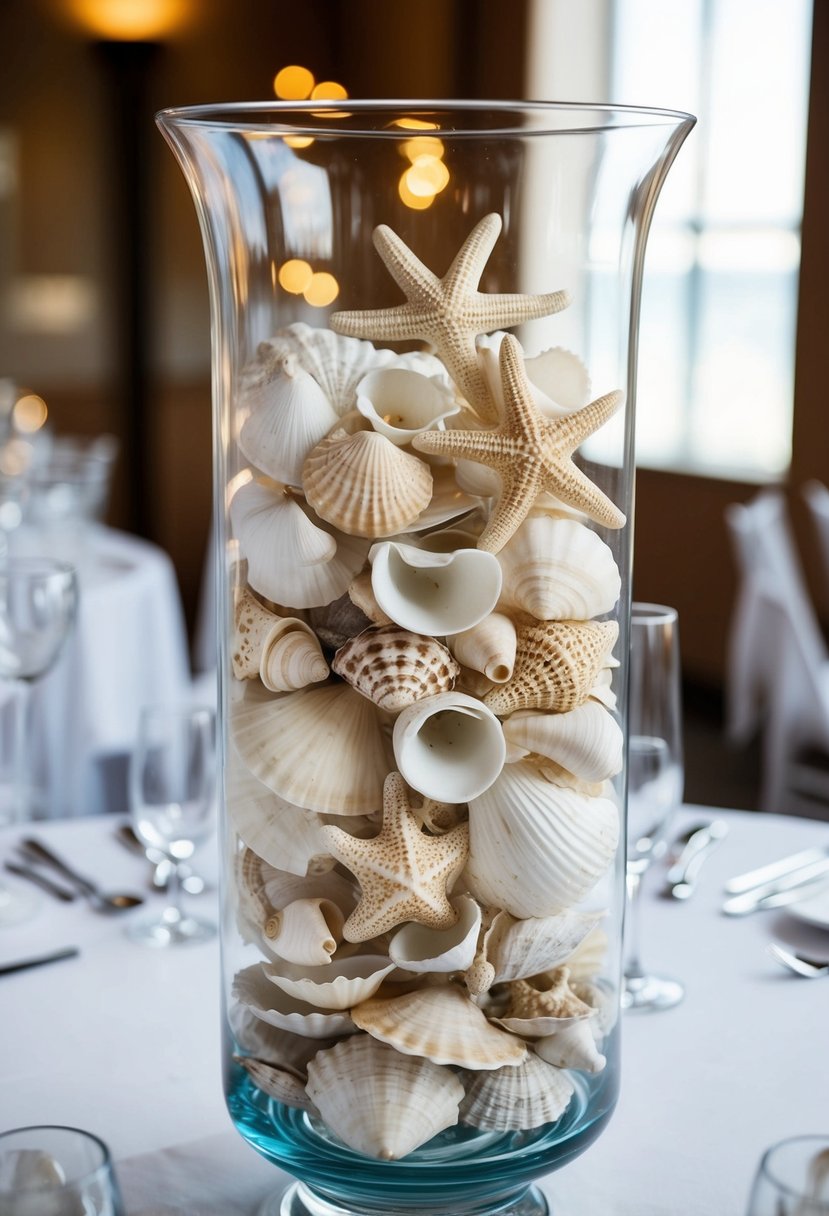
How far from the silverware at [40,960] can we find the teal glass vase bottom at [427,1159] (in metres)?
0.29

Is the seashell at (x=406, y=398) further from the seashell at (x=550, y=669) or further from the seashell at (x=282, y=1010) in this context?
A: the seashell at (x=282, y=1010)

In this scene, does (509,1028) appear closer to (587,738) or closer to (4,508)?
(587,738)

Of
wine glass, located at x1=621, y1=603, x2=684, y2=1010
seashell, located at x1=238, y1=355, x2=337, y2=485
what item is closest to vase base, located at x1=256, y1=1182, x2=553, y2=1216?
wine glass, located at x1=621, y1=603, x2=684, y2=1010

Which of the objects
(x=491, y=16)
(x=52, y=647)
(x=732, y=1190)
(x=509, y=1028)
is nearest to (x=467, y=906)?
(x=509, y=1028)

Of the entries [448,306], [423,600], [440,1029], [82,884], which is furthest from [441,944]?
[82,884]

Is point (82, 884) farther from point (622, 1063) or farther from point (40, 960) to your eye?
point (622, 1063)

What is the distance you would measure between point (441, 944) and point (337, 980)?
0.15ft

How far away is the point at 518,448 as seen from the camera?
50cm

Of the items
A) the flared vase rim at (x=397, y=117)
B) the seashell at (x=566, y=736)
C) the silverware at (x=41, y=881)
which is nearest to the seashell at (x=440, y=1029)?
the seashell at (x=566, y=736)

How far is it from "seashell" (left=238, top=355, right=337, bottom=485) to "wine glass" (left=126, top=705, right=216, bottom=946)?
43 centimetres

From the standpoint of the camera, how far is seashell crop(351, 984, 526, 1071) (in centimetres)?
51

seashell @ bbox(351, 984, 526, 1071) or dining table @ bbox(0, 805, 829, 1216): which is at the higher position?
seashell @ bbox(351, 984, 526, 1071)

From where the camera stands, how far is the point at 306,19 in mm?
5242

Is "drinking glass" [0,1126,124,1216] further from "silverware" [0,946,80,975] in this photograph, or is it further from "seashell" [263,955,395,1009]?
"silverware" [0,946,80,975]
